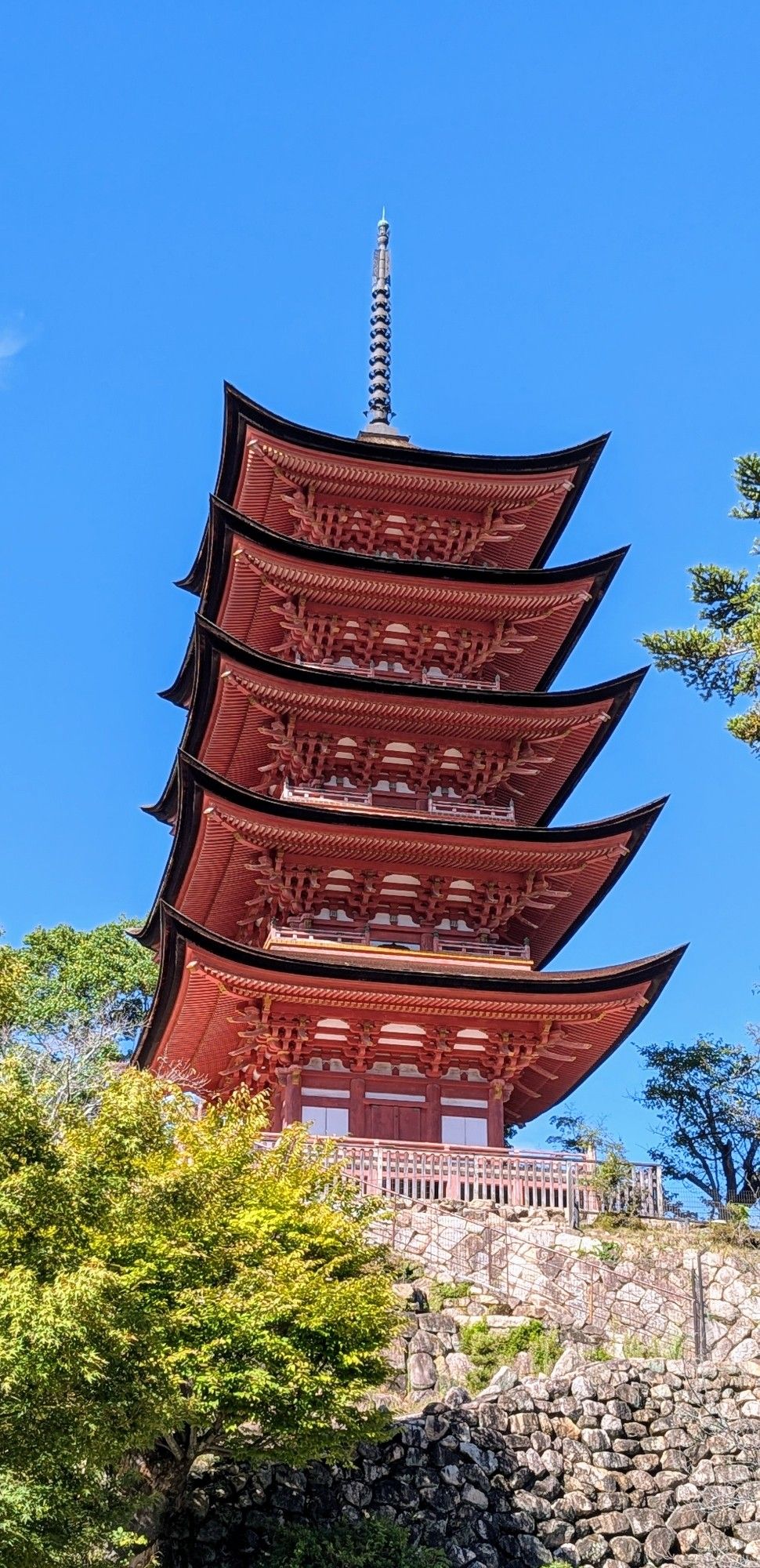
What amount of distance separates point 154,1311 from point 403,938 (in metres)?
15.4

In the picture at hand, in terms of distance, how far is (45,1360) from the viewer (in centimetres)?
1188

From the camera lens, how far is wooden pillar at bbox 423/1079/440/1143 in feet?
87.2

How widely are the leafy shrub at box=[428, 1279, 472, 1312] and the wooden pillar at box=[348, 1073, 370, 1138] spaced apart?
5.55 m

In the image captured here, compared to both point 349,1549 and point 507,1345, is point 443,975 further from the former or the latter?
point 349,1549

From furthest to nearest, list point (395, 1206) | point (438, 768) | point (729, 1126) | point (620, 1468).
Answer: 1. point (729, 1126)
2. point (438, 768)
3. point (395, 1206)
4. point (620, 1468)

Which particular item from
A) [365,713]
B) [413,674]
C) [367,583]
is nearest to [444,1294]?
[365,713]

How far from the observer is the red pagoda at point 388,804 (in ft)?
87.0

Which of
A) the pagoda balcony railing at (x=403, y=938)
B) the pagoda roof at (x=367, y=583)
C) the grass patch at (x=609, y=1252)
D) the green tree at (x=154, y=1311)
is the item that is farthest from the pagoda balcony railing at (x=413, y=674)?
the green tree at (x=154, y=1311)

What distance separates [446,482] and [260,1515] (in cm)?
2126

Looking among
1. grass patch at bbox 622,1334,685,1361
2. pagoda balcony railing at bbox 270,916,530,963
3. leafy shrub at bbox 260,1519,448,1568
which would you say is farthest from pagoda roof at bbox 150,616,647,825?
leafy shrub at bbox 260,1519,448,1568

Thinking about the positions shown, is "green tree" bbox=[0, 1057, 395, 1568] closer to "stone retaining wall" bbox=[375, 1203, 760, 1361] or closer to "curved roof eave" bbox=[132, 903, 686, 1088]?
"stone retaining wall" bbox=[375, 1203, 760, 1361]

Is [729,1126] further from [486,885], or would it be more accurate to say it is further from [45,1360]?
[45,1360]

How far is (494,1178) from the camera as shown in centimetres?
2362

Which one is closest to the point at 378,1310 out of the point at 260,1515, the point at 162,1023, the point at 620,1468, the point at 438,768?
the point at 260,1515
